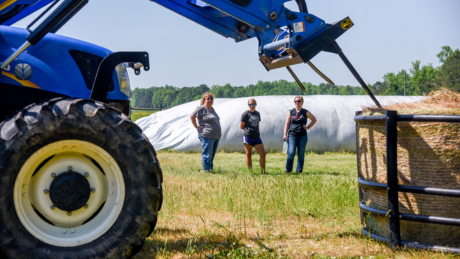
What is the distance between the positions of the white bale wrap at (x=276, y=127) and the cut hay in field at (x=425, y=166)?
43.5 feet

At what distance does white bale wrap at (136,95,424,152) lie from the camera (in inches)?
671

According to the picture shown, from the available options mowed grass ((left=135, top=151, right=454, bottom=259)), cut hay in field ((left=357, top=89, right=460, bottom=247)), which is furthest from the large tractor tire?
cut hay in field ((left=357, top=89, right=460, bottom=247))

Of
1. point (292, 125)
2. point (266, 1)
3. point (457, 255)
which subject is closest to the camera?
point (457, 255)

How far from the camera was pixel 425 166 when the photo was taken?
346 cm

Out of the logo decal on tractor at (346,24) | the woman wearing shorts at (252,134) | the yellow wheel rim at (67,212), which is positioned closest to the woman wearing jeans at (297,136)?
the woman wearing shorts at (252,134)

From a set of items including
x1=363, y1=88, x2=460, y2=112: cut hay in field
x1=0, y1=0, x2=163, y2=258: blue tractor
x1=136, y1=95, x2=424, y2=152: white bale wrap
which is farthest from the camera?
x1=136, y1=95, x2=424, y2=152: white bale wrap

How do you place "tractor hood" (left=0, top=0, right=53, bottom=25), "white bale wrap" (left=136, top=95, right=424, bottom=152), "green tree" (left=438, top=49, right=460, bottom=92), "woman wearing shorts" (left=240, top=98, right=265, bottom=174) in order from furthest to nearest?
"green tree" (left=438, top=49, right=460, bottom=92) < "white bale wrap" (left=136, top=95, right=424, bottom=152) < "woman wearing shorts" (left=240, top=98, right=265, bottom=174) < "tractor hood" (left=0, top=0, right=53, bottom=25)

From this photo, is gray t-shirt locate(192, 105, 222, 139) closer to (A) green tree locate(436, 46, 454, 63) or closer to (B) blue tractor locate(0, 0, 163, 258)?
(B) blue tractor locate(0, 0, 163, 258)

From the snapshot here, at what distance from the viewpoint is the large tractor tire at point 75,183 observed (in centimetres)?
291

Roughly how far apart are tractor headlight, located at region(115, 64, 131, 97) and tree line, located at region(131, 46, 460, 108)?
300 centimetres

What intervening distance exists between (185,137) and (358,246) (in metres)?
14.0

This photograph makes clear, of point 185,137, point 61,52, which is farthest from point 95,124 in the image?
point 185,137

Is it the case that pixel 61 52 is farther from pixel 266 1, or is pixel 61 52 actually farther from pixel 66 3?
pixel 266 1

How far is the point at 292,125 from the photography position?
9.70 meters
